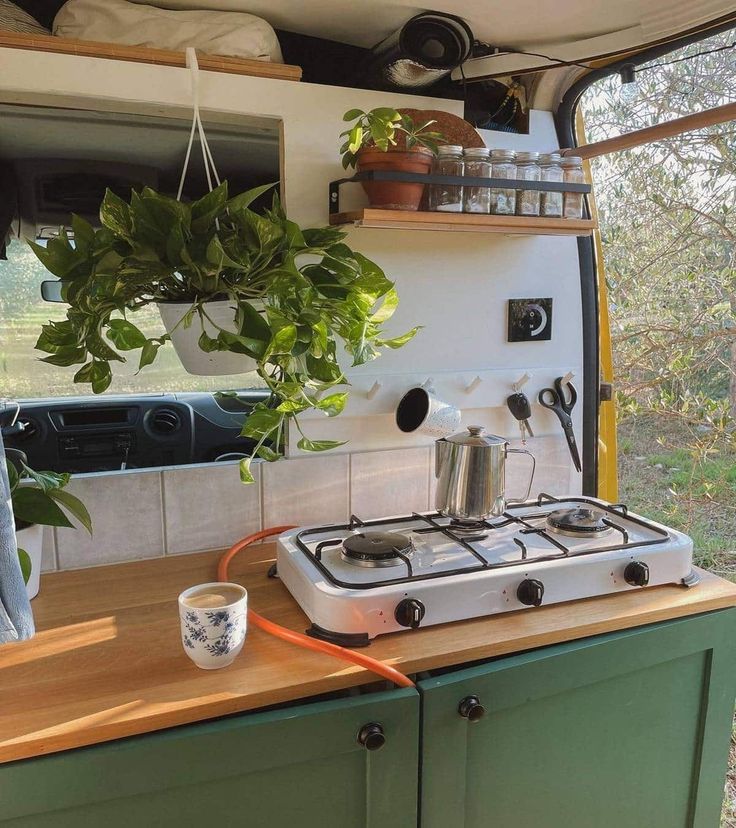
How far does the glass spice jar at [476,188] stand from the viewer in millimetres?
1470

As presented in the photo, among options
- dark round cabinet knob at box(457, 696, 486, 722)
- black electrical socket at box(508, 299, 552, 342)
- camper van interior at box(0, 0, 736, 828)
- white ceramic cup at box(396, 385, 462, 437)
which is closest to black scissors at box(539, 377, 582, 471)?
camper van interior at box(0, 0, 736, 828)

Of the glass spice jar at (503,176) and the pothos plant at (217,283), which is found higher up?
the glass spice jar at (503,176)

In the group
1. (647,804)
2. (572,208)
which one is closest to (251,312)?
(572,208)

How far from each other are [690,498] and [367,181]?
1.80 metres

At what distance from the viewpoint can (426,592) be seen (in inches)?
45.8

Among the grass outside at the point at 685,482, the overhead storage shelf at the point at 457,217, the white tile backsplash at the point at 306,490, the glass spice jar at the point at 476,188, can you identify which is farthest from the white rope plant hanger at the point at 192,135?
the grass outside at the point at 685,482

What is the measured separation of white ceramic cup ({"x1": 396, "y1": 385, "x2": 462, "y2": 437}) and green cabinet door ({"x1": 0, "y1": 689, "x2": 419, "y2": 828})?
2.06ft

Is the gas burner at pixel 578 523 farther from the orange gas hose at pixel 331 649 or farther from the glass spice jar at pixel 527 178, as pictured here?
the glass spice jar at pixel 527 178

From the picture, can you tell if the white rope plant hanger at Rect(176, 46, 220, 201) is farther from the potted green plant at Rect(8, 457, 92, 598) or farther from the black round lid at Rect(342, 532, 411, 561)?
the black round lid at Rect(342, 532, 411, 561)

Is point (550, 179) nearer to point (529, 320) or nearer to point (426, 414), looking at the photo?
point (529, 320)

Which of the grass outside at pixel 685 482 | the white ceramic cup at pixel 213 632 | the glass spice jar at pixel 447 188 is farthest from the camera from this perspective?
the grass outside at pixel 685 482

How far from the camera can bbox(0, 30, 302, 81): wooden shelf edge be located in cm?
127

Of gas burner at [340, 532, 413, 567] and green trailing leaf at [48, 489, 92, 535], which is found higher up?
green trailing leaf at [48, 489, 92, 535]

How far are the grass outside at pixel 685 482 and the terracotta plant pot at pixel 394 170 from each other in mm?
1546
